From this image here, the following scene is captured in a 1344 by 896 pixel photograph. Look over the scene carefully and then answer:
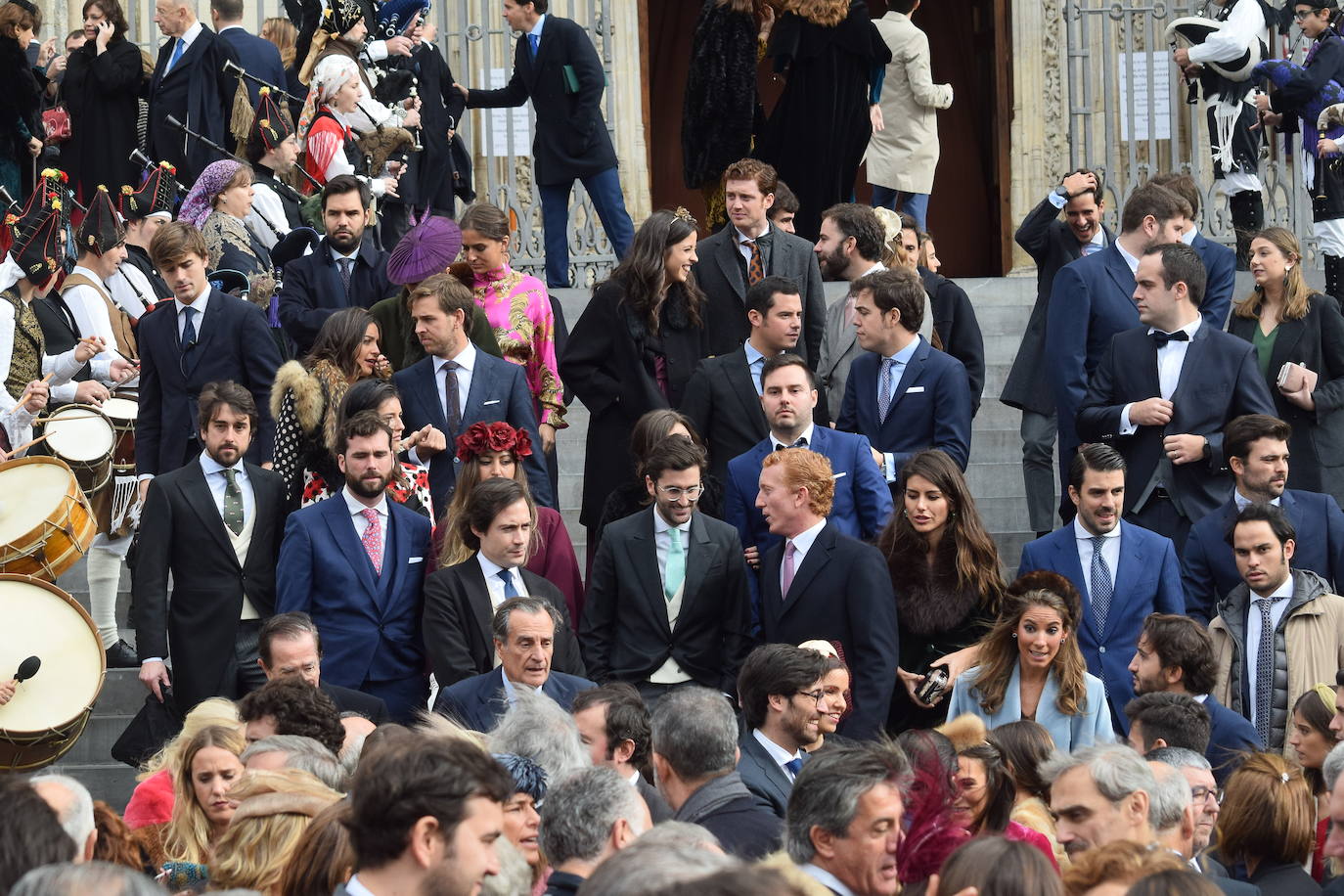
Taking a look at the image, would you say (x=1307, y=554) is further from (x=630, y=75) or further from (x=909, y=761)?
(x=630, y=75)

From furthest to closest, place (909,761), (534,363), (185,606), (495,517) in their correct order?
(534,363) → (185,606) → (495,517) → (909,761)

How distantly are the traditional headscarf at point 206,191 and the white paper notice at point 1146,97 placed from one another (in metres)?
7.33

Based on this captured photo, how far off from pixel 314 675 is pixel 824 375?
10.4 feet

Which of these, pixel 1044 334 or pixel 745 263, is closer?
pixel 745 263

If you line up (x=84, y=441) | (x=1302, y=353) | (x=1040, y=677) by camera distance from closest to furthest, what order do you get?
(x=1040, y=677) < (x=84, y=441) < (x=1302, y=353)

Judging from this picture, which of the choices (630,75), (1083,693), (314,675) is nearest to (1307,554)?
(1083,693)

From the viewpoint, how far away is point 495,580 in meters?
7.85

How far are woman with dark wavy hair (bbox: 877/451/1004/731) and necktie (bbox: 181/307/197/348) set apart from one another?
322 cm

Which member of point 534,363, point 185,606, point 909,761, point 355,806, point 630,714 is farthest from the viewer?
point 534,363

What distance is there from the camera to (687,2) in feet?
Answer: 63.8

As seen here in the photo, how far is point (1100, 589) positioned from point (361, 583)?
271cm

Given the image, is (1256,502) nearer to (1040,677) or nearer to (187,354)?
(1040,677)

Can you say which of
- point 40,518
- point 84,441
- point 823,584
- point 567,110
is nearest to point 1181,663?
point 823,584

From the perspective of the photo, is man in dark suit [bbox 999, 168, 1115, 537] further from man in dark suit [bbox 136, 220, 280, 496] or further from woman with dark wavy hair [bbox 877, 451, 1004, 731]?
man in dark suit [bbox 136, 220, 280, 496]
